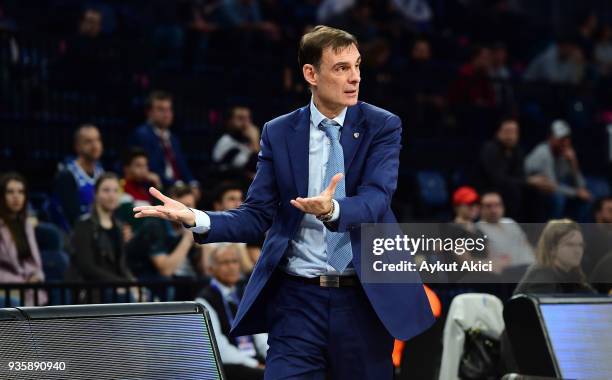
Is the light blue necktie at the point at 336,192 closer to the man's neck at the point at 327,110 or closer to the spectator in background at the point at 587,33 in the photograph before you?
the man's neck at the point at 327,110

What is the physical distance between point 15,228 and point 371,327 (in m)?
4.62

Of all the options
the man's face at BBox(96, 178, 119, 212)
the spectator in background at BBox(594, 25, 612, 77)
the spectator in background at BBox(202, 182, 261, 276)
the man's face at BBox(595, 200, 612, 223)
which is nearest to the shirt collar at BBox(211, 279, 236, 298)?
the spectator in background at BBox(202, 182, 261, 276)

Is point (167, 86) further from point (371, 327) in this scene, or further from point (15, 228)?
point (371, 327)

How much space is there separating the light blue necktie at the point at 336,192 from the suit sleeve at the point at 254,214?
0.22 metres

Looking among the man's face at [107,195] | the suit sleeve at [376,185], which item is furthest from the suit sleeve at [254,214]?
the man's face at [107,195]

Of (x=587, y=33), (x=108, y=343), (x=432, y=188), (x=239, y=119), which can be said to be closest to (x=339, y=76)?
(x=108, y=343)

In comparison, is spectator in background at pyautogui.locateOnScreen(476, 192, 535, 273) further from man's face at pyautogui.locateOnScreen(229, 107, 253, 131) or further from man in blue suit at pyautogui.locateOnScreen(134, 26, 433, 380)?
man's face at pyautogui.locateOnScreen(229, 107, 253, 131)

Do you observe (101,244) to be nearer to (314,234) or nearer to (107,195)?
(107,195)

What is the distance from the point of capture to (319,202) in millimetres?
4129

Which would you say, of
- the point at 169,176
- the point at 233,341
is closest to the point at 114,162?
the point at 169,176

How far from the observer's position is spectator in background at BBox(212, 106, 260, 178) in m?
10.8

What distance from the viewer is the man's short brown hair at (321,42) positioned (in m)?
4.58

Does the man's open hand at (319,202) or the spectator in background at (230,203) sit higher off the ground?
the man's open hand at (319,202)

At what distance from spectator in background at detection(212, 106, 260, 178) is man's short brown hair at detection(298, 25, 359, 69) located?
611 cm
